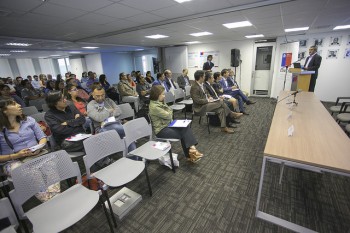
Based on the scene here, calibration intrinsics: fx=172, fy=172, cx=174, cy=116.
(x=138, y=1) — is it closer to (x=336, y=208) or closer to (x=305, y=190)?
(x=305, y=190)

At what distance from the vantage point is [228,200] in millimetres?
2148

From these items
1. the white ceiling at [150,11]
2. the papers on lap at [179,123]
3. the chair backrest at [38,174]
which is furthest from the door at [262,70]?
the chair backrest at [38,174]

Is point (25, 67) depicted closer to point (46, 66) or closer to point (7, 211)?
point (46, 66)

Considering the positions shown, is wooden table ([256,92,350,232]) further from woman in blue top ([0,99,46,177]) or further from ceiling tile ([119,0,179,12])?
woman in blue top ([0,99,46,177])

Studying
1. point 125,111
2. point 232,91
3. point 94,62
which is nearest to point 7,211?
point 125,111

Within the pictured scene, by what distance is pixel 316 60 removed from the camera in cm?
539

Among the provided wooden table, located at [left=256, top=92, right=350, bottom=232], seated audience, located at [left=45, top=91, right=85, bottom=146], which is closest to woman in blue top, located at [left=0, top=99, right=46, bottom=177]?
seated audience, located at [left=45, top=91, right=85, bottom=146]

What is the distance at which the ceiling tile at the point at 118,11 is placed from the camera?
3.04 metres

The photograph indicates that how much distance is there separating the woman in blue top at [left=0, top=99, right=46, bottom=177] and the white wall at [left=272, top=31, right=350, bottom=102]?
8.90 metres

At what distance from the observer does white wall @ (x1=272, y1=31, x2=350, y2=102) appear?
248 inches

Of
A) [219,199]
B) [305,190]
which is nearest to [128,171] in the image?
[219,199]

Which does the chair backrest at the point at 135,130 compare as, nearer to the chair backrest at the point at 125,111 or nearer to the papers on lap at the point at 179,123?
the papers on lap at the point at 179,123

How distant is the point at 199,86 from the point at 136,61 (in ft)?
42.1

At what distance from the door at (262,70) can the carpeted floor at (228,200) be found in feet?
20.3
